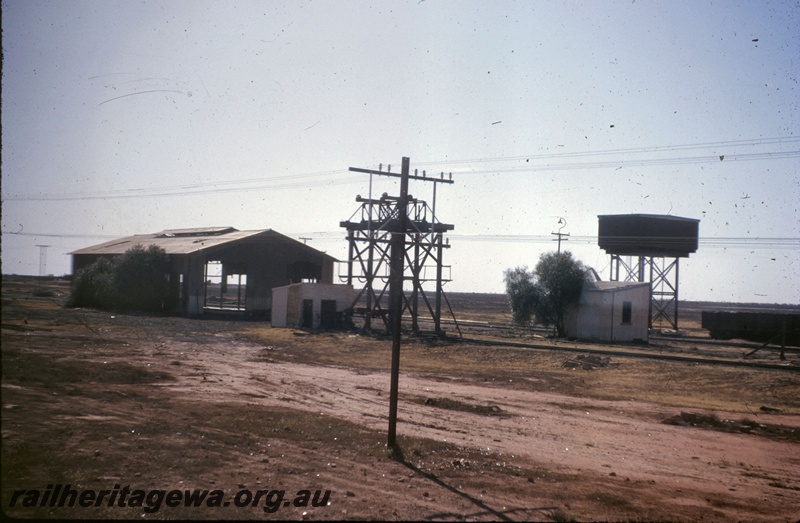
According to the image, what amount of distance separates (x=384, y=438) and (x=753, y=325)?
1533 inches

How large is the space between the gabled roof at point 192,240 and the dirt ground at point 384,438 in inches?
1093

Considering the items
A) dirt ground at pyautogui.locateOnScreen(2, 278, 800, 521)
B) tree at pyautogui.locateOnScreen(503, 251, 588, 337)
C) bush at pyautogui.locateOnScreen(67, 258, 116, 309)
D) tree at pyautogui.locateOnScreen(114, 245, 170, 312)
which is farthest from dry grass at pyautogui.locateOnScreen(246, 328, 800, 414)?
bush at pyautogui.locateOnScreen(67, 258, 116, 309)

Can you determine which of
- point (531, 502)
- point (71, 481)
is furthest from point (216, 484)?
point (531, 502)

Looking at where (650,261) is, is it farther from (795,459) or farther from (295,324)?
(795,459)

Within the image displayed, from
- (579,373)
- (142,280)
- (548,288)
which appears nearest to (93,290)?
(142,280)

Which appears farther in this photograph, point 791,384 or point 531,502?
point 791,384

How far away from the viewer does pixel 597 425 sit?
1384cm

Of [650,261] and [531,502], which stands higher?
[650,261]

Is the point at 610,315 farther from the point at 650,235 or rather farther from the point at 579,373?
the point at 579,373

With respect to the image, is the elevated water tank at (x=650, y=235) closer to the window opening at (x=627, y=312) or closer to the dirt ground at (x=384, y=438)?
the window opening at (x=627, y=312)

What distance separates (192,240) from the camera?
54.2 m

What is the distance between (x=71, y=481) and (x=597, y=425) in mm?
10525

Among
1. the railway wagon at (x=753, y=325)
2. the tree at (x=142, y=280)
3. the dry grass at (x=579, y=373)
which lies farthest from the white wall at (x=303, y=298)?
the railway wagon at (x=753, y=325)

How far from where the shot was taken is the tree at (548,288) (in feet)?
126
